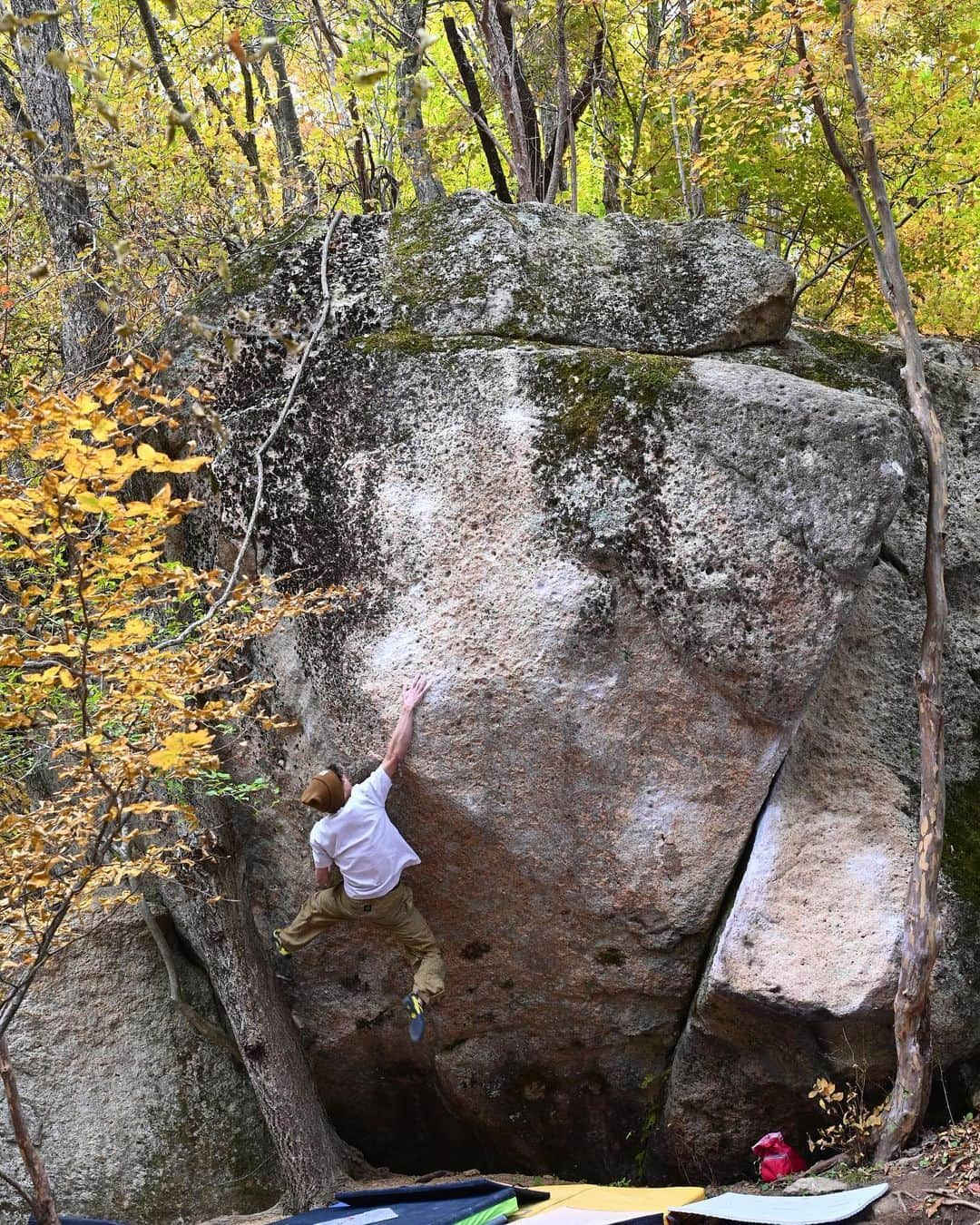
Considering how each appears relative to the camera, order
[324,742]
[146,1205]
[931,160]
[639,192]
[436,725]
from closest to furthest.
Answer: [436,725] → [324,742] → [146,1205] → [931,160] → [639,192]

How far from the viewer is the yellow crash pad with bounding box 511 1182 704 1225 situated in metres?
5.62

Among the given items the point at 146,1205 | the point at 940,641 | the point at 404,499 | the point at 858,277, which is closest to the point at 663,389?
the point at 404,499

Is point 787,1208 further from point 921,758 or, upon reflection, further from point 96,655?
point 96,655

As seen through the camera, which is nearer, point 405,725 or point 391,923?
point 405,725

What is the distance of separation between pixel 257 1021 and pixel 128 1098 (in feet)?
4.41

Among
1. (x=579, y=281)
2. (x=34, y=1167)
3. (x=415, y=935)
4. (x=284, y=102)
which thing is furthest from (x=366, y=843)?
(x=284, y=102)

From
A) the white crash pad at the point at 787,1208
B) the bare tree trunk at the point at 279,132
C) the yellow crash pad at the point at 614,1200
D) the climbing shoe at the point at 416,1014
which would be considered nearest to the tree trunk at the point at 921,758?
the white crash pad at the point at 787,1208

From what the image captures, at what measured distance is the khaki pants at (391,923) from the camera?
7.08m

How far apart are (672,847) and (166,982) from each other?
4052 millimetres

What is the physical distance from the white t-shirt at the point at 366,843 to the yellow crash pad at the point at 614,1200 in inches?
77.7

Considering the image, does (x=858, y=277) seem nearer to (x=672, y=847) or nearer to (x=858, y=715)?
(x=858, y=715)

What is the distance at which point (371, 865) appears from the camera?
6.85 meters

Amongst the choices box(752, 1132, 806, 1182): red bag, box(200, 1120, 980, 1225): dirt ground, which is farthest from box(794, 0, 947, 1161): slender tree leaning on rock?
box(752, 1132, 806, 1182): red bag

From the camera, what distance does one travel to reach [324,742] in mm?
7238
